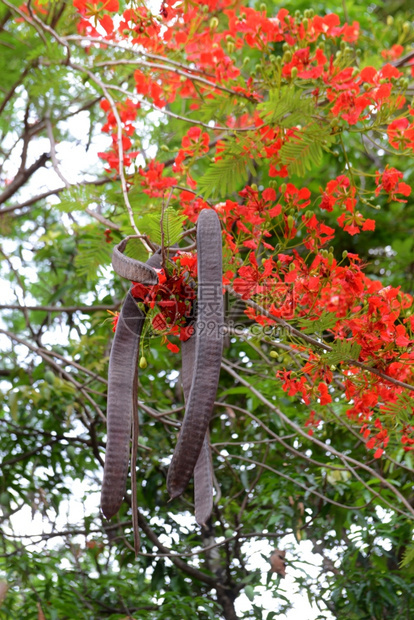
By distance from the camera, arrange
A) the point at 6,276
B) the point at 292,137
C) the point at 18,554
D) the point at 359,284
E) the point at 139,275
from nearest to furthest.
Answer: the point at 139,275
the point at 359,284
the point at 292,137
the point at 18,554
the point at 6,276

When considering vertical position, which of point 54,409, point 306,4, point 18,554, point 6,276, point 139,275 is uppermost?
point 306,4

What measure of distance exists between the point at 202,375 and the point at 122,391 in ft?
0.66

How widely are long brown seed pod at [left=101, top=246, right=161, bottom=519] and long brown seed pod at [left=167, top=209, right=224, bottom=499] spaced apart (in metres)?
0.10

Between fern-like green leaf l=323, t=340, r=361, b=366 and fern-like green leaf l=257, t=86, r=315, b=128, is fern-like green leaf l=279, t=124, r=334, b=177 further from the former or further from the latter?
fern-like green leaf l=323, t=340, r=361, b=366

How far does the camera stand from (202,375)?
3.99ft

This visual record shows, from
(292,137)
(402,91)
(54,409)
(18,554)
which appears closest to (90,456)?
(54,409)

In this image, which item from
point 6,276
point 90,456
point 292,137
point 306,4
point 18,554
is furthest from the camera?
point 6,276

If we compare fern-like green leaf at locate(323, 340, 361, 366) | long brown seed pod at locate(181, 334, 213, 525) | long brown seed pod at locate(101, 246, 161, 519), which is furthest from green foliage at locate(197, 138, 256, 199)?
long brown seed pod at locate(181, 334, 213, 525)

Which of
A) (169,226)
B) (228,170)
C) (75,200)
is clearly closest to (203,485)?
(169,226)

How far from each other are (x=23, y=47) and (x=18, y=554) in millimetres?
2514

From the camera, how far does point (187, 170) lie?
263cm

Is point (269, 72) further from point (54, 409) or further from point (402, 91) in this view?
point (54, 409)

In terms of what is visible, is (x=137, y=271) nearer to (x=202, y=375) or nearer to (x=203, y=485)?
(x=202, y=375)

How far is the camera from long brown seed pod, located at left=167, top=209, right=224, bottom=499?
3.92 ft
